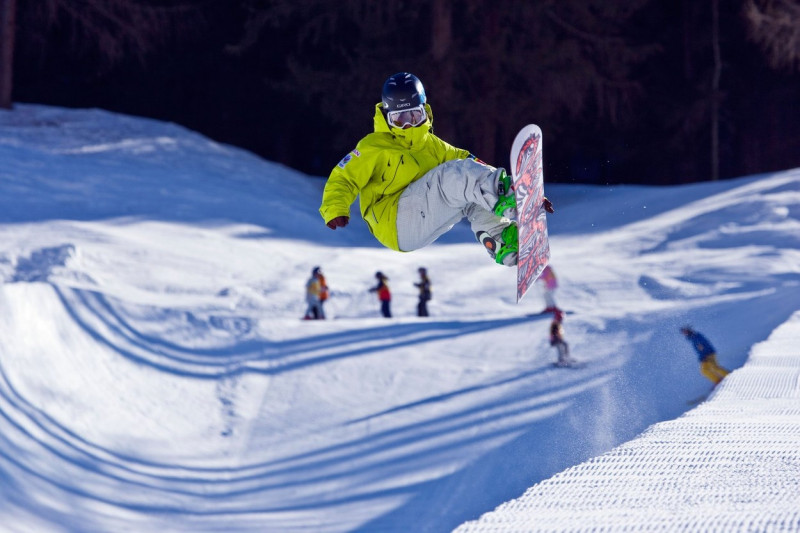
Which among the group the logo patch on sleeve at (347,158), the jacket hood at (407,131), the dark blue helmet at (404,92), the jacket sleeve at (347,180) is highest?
the dark blue helmet at (404,92)

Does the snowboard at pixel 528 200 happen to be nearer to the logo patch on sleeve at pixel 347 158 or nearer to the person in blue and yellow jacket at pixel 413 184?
the person in blue and yellow jacket at pixel 413 184

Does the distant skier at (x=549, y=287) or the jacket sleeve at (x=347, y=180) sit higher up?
the jacket sleeve at (x=347, y=180)

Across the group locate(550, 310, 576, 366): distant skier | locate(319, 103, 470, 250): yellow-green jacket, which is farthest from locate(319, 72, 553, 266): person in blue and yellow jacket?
locate(550, 310, 576, 366): distant skier

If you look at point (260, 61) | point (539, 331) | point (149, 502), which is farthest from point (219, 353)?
point (260, 61)

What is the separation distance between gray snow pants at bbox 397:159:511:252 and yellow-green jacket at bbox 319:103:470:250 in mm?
81

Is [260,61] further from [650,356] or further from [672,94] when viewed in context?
[650,356]

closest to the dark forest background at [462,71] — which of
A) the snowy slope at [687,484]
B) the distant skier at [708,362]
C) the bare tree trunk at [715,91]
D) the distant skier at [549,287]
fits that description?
the bare tree trunk at [715,91]

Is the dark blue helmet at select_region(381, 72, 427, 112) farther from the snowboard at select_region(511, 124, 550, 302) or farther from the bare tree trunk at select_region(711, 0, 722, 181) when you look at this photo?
the bare tree trunk at select_region(711, 0, 722, 181)

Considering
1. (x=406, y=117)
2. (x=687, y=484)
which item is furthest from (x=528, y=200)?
(x=687, y=484)

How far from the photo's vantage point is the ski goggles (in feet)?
18.9

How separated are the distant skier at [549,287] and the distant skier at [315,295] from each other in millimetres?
3344

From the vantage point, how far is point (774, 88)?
27.3m

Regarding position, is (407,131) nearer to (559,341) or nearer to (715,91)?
(559,341)

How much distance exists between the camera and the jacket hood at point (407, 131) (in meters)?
5.86
